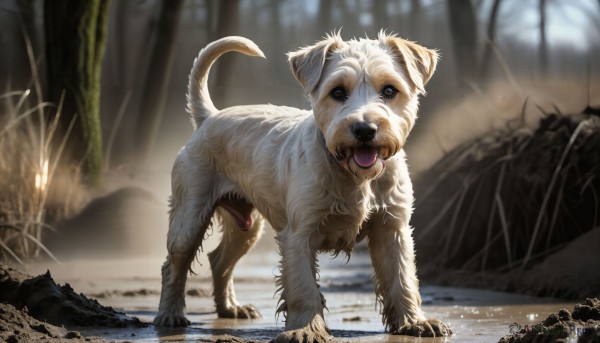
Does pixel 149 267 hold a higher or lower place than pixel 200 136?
lower

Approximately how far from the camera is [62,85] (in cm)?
1143

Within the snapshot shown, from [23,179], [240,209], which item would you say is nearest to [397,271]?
[240,209]

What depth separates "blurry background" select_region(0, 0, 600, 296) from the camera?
1047cm

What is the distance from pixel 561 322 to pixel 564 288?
→ 132 inches

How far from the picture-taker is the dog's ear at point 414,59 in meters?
5.97

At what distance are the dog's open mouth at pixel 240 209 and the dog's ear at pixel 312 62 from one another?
1657mm

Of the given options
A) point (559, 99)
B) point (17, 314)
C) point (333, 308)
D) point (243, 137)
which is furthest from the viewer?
point (559, 99)

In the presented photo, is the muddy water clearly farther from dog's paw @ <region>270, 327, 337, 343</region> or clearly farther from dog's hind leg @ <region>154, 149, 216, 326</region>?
dog's paw @ <region>270, 327, 337, 343</region>

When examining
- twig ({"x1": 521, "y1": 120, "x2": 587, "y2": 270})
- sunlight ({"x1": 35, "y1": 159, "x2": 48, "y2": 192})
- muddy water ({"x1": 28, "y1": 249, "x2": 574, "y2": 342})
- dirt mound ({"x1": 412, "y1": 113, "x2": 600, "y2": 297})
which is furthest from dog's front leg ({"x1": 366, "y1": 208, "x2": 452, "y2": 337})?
sunlight ({"x1": 35, "y1": 159, "x2": 48, "y2": 192})

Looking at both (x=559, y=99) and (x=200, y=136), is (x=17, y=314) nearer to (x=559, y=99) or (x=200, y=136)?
(x=200, y=136)

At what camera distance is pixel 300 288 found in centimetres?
578

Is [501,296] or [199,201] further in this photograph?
[501,296]

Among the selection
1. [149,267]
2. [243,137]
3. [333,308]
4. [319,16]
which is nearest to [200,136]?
[243,137]

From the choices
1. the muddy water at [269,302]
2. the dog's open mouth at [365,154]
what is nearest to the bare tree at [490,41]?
the muddy water at [269,302]
